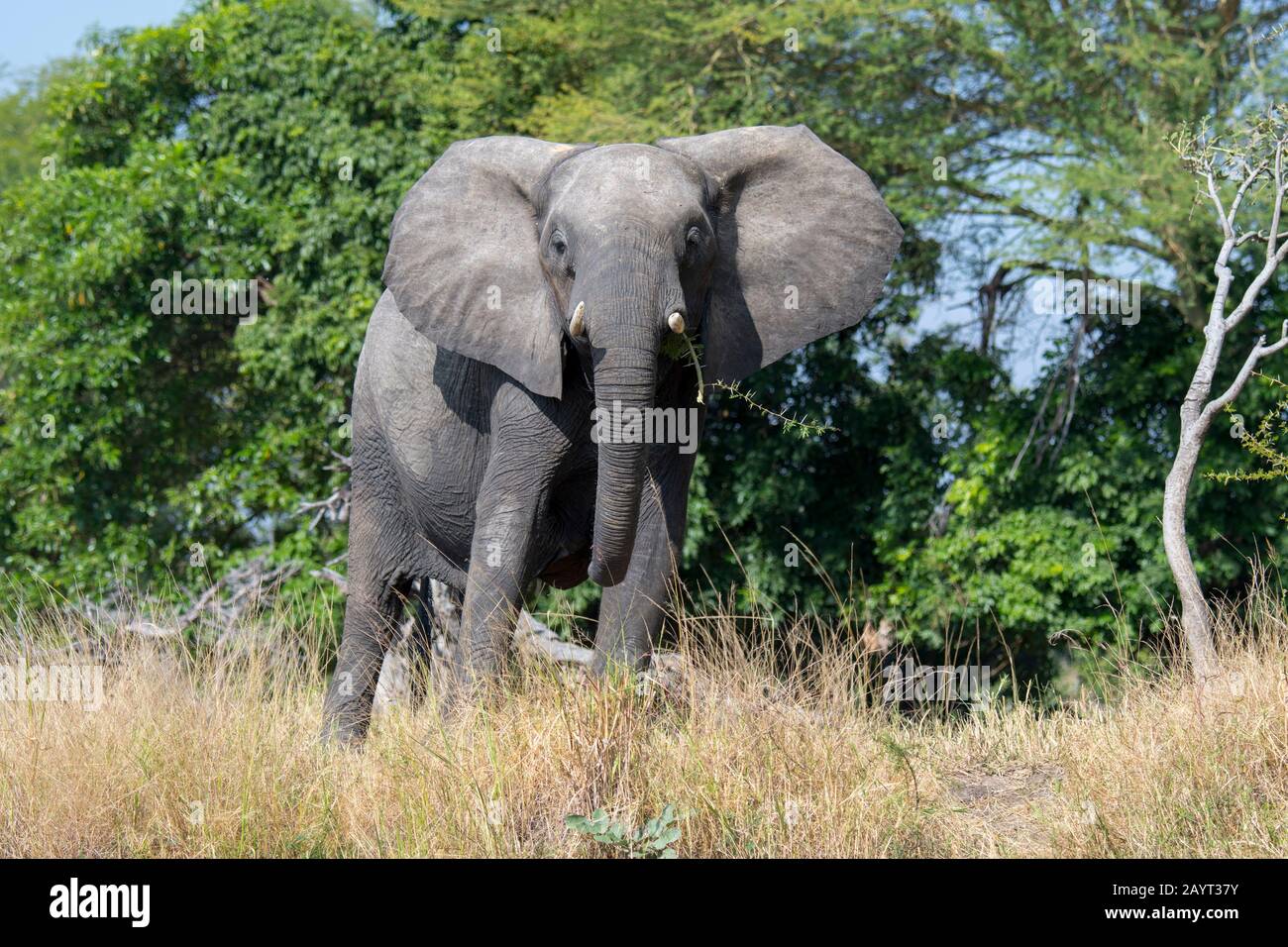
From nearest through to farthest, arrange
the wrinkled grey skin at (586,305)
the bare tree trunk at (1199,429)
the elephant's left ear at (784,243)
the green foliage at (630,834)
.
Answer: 1. the green foliage at (630,834)
2. the wrinkled grey skin at (586,305)
3. the elephant's left ear at (784,243)
4. the bare tree trunk at (1199,429)

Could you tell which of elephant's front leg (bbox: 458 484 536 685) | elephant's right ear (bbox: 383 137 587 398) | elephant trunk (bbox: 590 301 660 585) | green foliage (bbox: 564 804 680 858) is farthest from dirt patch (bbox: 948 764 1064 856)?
elephant's right ear (bbox: 383 137 587 398)

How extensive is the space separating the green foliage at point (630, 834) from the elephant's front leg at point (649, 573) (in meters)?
1.26

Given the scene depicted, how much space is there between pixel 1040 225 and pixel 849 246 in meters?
7.08

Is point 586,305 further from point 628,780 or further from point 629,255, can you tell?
point 628,780

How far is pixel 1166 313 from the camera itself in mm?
13328

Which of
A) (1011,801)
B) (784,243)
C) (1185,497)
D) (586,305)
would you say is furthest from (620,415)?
(1185,497)

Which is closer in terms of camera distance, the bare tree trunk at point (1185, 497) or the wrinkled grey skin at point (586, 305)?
the wrinkled grey skin at point (586, 305)

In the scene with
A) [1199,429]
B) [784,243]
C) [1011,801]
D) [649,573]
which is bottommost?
[1011,801]

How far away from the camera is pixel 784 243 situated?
20.9 feet

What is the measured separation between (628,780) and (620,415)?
131 centimetres

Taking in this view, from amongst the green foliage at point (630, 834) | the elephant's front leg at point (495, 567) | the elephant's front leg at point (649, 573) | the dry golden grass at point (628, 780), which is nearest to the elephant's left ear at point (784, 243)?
the elephant's front leg at point (649, 573)

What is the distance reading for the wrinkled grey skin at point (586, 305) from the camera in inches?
224

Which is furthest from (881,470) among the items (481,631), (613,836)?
(613,836)

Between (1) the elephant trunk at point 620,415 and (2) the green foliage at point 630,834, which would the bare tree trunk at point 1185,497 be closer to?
(1) the elephant trunk at point 620,415
